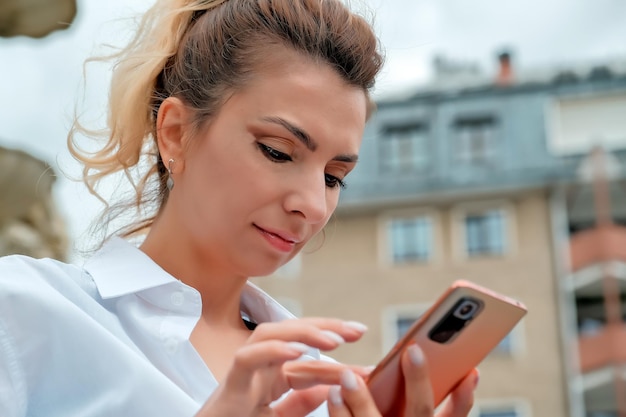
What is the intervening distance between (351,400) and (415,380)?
0.07m

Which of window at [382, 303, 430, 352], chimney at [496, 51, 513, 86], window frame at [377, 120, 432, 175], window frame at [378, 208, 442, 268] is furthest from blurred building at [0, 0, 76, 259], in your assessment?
chimney at [496, 51, 513, 86]

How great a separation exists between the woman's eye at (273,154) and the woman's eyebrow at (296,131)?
0.03m

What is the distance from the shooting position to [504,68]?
60.0 feet

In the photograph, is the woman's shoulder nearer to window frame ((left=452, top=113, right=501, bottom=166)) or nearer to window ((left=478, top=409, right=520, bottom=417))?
window ((left=478, top=409, right=520, bottom=417))

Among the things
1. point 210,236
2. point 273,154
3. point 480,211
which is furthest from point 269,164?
point 480,211

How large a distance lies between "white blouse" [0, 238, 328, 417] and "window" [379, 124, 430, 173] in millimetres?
16124

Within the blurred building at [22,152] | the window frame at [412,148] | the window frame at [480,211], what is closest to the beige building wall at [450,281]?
the window frame at [480,211]

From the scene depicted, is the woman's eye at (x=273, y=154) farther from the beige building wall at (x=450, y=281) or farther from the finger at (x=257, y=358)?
the beige building wall at (x=450, y=281)

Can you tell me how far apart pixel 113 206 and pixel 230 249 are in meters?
0.30

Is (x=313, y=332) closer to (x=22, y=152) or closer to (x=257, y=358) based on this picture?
(x=257, y=358)

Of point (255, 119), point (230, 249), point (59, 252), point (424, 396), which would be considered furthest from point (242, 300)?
point (59, 252)

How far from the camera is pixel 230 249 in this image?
49.7 inches

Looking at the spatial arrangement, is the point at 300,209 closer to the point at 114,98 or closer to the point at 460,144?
the point at 114,98

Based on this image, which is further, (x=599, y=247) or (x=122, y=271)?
(x=599, y=247)
